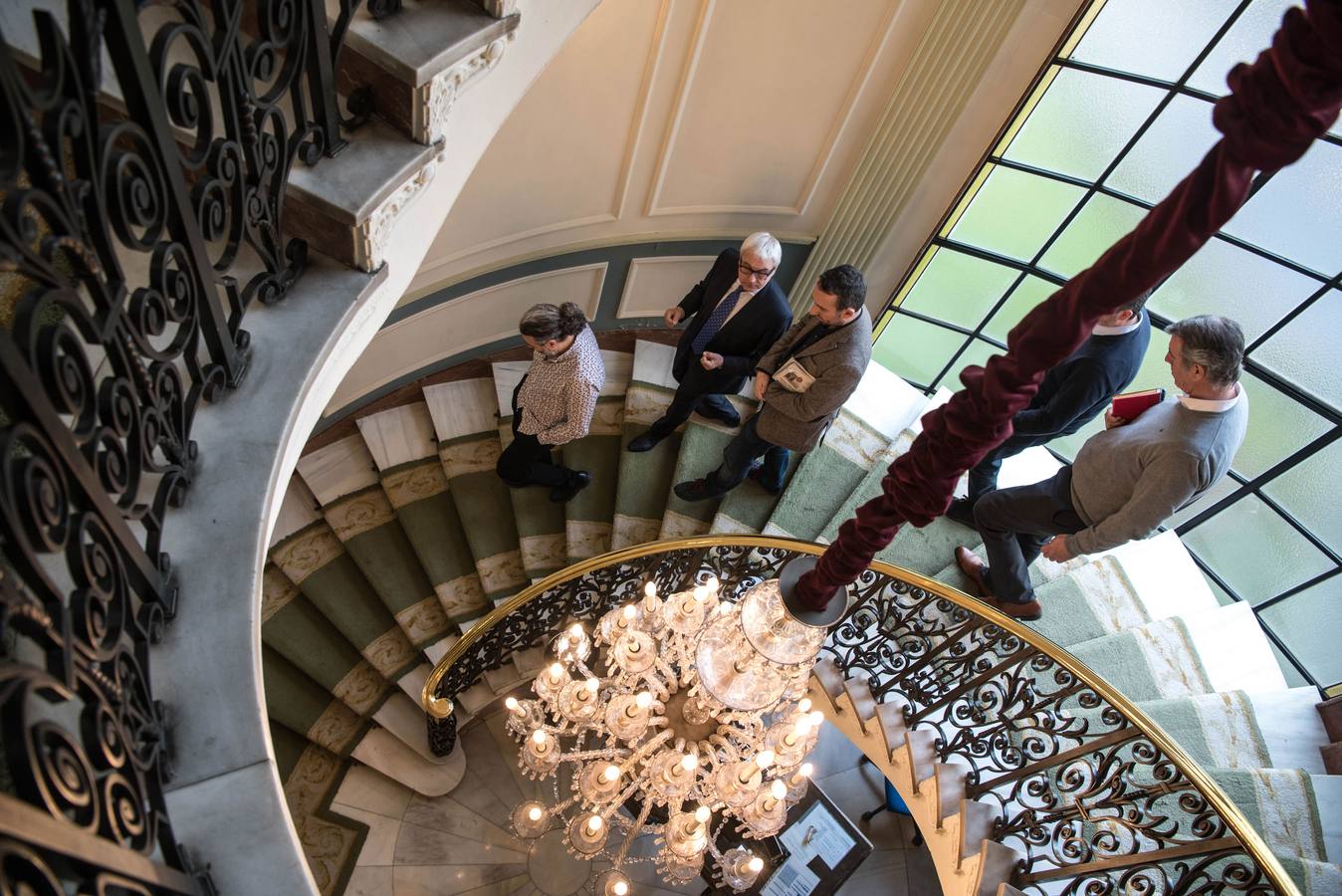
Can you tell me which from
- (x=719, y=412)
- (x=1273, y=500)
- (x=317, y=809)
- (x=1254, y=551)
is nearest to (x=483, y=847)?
(x=317, y=809)

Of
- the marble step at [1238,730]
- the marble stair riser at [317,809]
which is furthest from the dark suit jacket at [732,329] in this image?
the marble stair riser at [317,809]

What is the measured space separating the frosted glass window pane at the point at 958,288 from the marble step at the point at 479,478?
3428 millimetres

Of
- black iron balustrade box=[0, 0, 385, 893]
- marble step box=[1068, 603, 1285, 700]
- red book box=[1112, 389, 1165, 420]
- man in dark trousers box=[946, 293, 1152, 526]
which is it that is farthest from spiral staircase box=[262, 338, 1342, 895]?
black iron balustrade box=[0, 0, 385, 893]

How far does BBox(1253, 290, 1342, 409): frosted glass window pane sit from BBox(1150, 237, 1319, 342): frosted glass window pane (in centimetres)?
9

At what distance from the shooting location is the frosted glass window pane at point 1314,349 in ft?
13.9

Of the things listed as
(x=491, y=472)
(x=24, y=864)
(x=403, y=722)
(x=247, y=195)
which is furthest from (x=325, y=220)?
(x=403, y=722)

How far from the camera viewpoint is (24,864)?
3.38 ft

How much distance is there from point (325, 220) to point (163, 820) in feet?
4.76

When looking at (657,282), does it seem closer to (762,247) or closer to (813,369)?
(762,247)

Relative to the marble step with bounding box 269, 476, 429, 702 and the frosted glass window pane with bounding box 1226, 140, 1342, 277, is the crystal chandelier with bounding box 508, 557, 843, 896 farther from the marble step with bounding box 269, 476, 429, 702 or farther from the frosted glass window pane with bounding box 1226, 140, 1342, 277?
the frosted glass window pane with bounding box 1226, 140, 1342, 277

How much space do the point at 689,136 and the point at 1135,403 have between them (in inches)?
120

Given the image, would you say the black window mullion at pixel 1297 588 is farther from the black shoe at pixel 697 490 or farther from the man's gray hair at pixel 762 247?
the man's gray hair at pixel 762 247

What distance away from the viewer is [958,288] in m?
5.95

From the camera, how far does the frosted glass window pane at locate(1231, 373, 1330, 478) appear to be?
446cm
